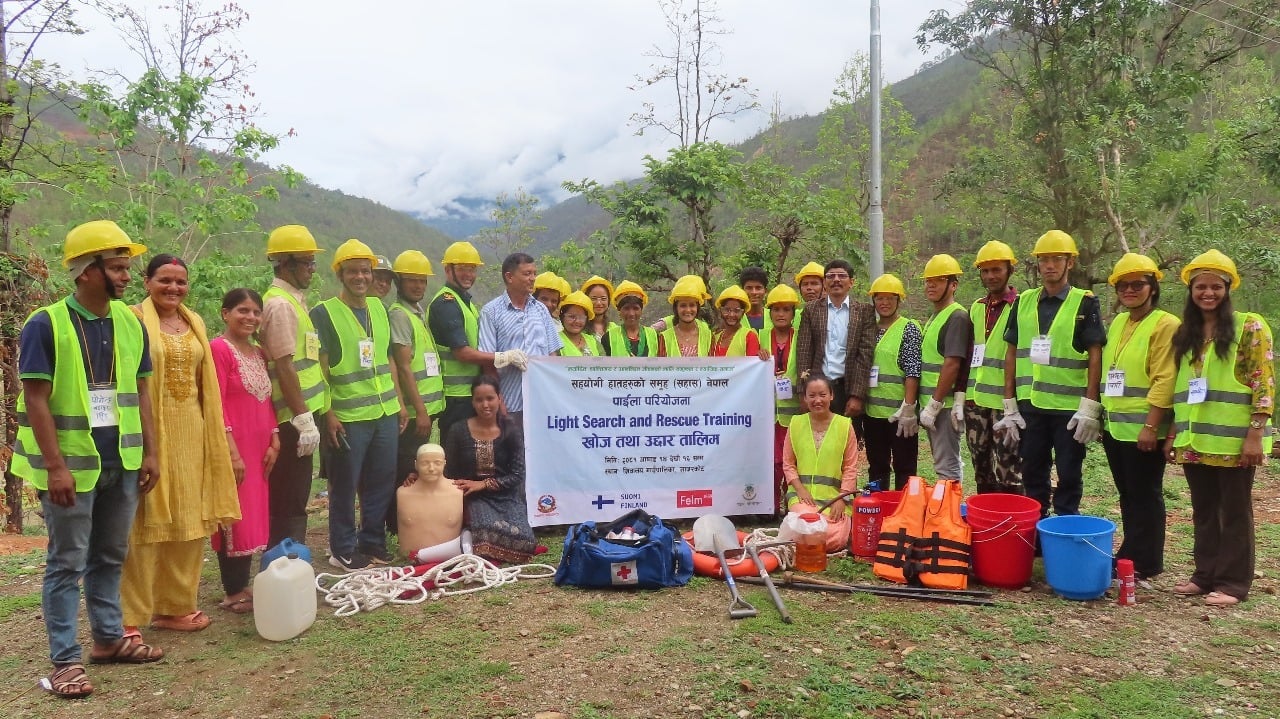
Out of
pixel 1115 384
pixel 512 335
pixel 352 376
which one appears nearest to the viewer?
pixel 1115 384

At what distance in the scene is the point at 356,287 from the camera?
495 centimetres

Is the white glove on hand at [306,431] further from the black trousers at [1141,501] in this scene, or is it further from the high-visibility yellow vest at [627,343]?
the black trousers at [1141,501]

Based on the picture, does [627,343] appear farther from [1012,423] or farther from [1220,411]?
[1220,411]

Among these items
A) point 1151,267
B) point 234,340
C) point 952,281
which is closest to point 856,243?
point 952,281

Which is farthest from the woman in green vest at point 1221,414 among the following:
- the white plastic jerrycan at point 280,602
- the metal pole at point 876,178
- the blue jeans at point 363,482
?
the metal pole at point 876,178

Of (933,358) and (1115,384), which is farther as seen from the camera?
(933,358)

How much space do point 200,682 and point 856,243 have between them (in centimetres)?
1015

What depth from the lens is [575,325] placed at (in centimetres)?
621

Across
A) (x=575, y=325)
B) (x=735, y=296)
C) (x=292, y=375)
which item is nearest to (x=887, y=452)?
(x=735, y=296)

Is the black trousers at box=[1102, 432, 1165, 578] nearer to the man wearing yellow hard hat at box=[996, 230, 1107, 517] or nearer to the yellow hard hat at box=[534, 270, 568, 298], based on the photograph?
the man wearing yellow hard hat at box=[996, 230, 1107, 517]

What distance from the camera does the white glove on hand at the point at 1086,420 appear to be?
15.6 ft

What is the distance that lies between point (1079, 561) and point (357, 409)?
435 cm

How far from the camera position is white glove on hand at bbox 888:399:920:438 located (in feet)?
18.7

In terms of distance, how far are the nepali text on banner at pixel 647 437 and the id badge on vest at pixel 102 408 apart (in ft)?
8.84
